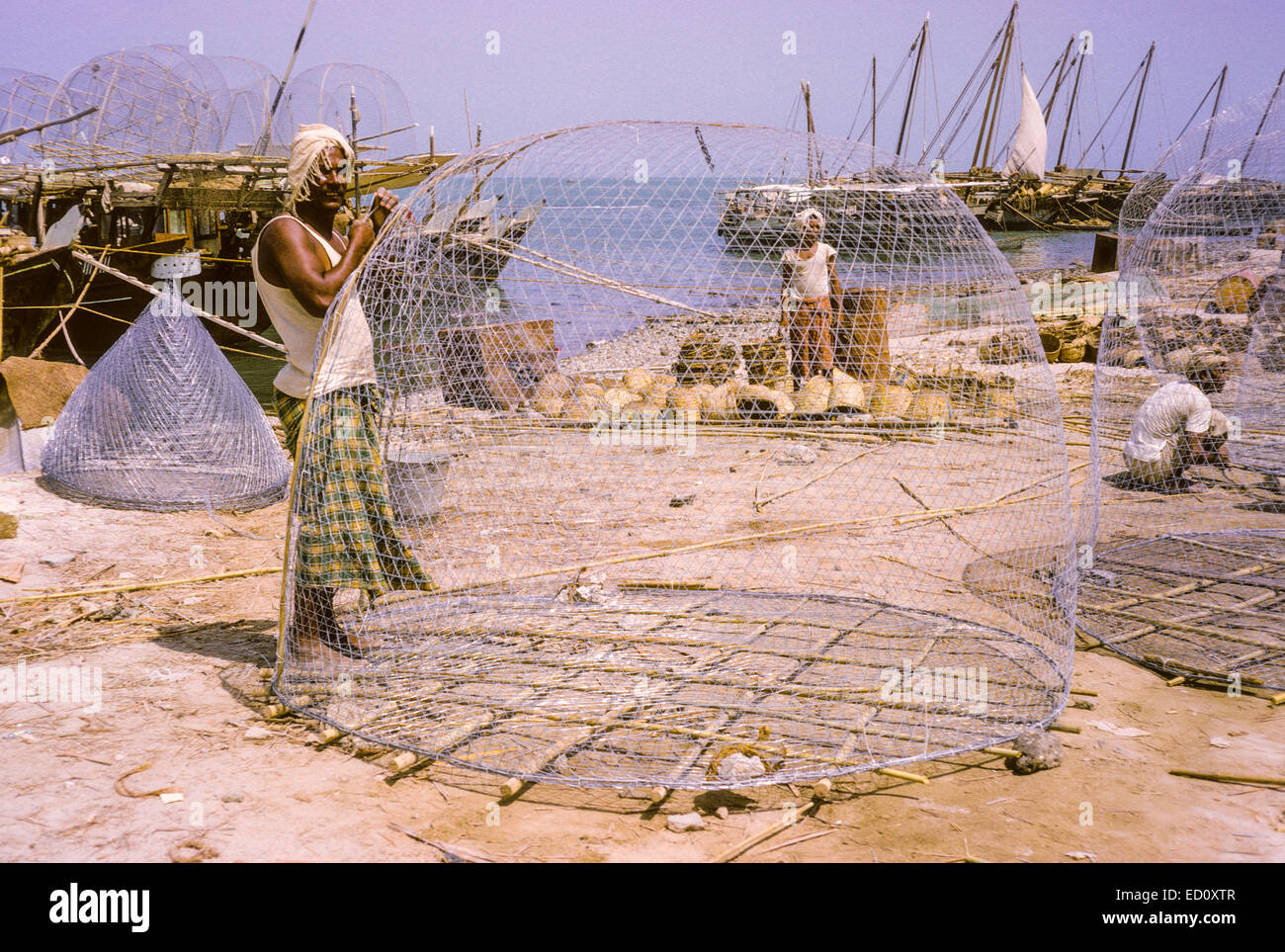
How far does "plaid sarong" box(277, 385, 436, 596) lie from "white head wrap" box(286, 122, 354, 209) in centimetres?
61

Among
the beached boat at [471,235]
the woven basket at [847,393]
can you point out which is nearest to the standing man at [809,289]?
the woven basket at [847,393]

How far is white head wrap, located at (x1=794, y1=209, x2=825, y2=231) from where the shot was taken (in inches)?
186

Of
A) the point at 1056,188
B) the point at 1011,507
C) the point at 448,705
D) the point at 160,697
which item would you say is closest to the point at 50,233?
the point at 160,697

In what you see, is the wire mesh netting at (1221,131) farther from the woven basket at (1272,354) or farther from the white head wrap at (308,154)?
the white head wrap at (308,154)

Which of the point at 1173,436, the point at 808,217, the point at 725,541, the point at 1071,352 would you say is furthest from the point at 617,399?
the point at 1071,352

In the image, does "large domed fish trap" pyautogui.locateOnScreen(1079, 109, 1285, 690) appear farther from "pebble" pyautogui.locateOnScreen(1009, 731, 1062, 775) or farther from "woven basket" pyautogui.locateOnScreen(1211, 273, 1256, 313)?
"pebble" pyautogui.locateOnScreen(1009, 731, 1062, 775)

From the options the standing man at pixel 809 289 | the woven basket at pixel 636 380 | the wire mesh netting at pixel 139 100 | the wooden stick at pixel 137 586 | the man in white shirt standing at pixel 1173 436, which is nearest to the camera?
the wooden stick at pixel 137 586

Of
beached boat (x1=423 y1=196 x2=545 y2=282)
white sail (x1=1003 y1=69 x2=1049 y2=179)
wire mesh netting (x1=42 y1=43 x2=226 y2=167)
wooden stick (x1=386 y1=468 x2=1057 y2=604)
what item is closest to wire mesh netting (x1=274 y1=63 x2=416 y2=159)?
wire mesh netting (x1=42 y1=43 x2=226 y2=167)

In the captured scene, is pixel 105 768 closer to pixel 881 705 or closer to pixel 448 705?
pixel 448 705

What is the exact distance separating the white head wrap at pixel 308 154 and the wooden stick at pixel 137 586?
1666 mm

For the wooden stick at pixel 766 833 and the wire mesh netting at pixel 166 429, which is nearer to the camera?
the wooden stick at pixel 766 833

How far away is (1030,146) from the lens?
1244 inches

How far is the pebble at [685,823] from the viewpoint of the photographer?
2238 mm

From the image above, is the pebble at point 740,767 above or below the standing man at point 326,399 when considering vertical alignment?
below
